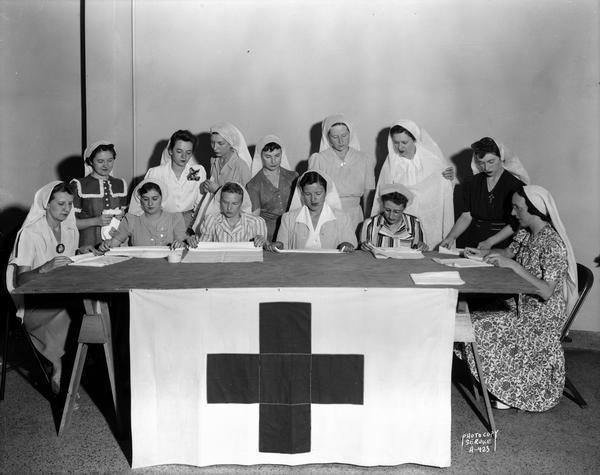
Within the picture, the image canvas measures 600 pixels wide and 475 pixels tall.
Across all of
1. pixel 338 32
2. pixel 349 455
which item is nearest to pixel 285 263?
pixel 349 455

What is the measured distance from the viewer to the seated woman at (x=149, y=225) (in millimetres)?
3787

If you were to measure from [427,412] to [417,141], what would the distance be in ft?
7.06

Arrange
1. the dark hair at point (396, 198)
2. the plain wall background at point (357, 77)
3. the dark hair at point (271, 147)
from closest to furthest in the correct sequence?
the dark hair at point (396, 198) < the dark hair at point (271, 147) < the plain wall background at point (357, 77)

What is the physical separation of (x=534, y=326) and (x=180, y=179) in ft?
8.05

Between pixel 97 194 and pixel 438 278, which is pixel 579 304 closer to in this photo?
pixel 438 278

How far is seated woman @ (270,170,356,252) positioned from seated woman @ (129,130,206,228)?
770 millimetres

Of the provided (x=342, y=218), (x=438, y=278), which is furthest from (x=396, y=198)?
(x=438, y=278)

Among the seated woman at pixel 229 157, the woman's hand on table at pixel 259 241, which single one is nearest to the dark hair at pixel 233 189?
the woman's hand on table at pixel 259 241

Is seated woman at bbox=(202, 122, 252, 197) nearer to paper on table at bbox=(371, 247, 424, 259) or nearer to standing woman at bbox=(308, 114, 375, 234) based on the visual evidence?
standing woman at bbox=(308, 114, 375, 234)

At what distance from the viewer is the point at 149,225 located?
12.6 ft

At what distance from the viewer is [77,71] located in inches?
189

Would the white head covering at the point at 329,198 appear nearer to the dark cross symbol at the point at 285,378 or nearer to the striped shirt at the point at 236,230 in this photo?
the striped shirt at the point at 236,230

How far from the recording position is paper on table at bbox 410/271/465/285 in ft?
8.66

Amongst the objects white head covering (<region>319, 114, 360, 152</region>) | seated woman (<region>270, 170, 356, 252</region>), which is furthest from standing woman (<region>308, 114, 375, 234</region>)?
seated woman (<region>270, 170, 356, 252</region>)
